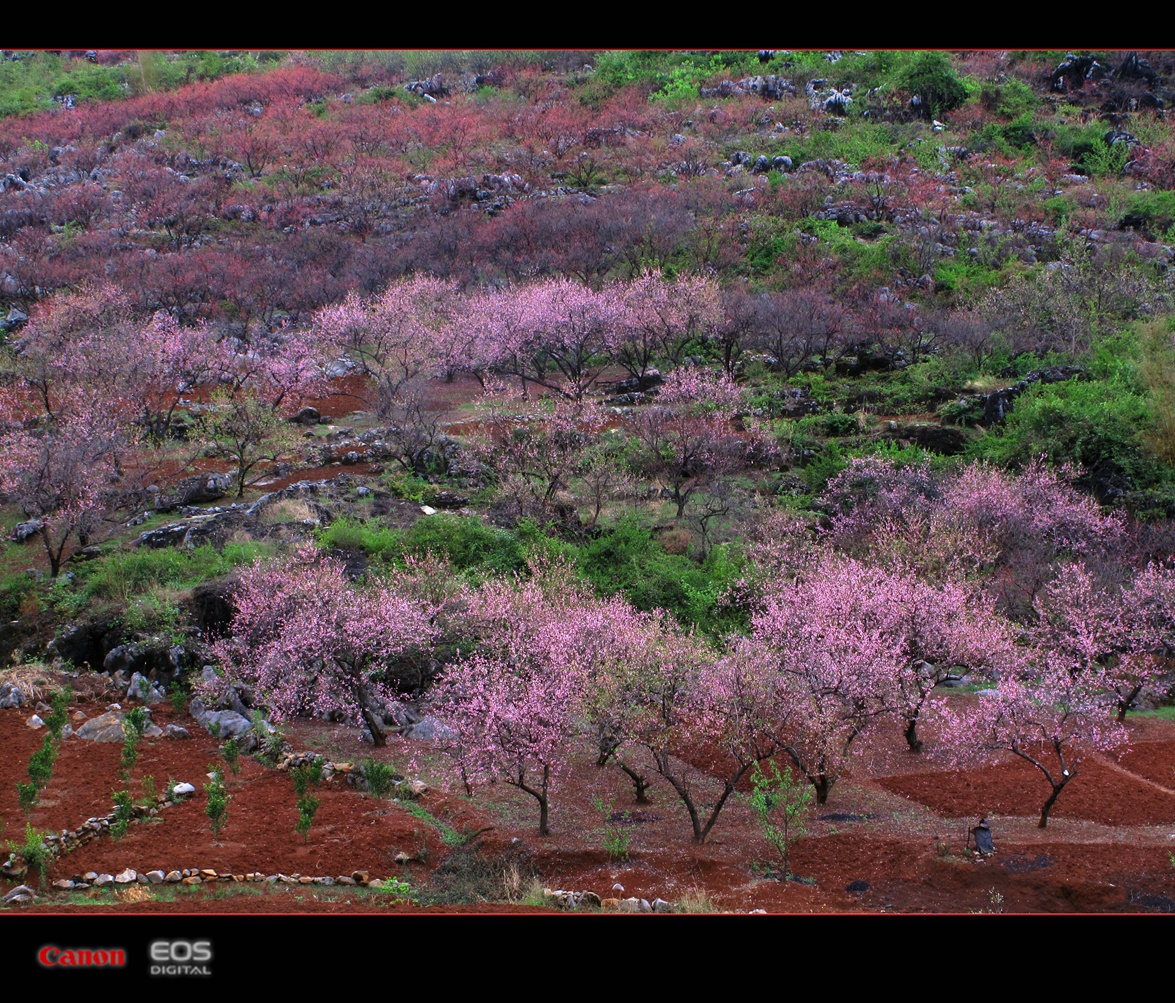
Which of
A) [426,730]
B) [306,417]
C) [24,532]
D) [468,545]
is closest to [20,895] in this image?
[426,730]

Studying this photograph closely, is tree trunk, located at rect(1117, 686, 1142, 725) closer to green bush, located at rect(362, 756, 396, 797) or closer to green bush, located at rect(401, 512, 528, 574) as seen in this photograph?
green bush, located at rect(401, 512, 528, 574)

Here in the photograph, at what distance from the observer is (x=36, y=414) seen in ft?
107

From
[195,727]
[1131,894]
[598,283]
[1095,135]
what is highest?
[1095,135]

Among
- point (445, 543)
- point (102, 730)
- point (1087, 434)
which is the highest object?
point (1087, 434)

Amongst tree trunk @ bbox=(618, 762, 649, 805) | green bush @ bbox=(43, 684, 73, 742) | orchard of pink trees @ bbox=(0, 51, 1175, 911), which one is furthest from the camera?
green bush @ bbox=(43, 684, 73, 742)

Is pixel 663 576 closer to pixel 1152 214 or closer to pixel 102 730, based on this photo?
pixel 102 730

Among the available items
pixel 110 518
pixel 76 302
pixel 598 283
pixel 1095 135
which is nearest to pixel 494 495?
pixel 110 518

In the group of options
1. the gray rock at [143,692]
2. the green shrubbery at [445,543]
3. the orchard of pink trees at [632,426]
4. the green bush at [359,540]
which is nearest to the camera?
the orchard of pink trees at [632,426]

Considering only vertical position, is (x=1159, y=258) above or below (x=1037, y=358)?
above

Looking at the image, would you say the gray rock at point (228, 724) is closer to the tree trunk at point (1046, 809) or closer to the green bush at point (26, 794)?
the green bush at point (26, 794)

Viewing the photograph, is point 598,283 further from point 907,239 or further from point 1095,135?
point 1095,135

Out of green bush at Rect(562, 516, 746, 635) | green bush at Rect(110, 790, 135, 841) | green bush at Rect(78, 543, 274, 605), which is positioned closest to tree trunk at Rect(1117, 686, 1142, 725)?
green bush at Rect(562, 516, 746, 635)

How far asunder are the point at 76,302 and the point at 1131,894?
4226 cm

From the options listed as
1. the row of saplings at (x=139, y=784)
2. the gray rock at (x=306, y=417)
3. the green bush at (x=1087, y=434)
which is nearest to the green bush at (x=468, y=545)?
the row of saplings at (x=139, y=784)
